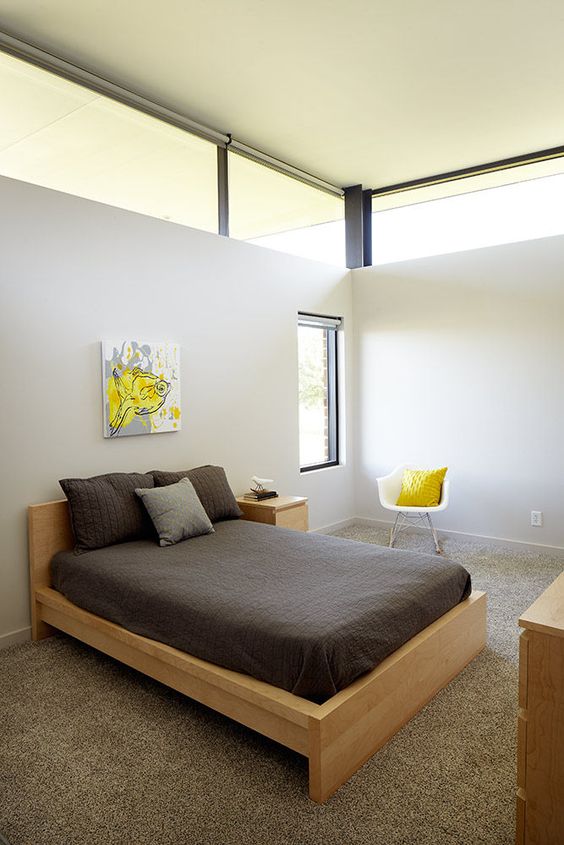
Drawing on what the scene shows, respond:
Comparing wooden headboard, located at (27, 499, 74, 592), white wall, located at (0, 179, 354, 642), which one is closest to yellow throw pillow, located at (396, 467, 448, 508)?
white wall, located at (0, 179, 354, 642)

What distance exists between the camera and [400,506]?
4.82 metres

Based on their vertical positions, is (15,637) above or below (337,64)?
below

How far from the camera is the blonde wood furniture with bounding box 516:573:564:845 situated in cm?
151

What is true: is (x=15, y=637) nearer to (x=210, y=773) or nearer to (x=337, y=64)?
(x=210, y=773)

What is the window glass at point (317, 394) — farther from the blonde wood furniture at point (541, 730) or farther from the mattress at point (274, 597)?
the blonde wood furniture at point (541, 730)

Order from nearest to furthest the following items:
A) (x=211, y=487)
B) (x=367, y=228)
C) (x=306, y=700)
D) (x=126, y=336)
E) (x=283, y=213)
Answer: (x=306, y=700)
(x=126, y=336)
(x=211, y=487)
(x=283, y=213)
(x=367, y=228)

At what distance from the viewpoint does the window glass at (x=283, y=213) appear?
473 cm

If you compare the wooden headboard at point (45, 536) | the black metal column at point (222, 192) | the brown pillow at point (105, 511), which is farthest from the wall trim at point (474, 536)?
the black metal column at point (222, 192)

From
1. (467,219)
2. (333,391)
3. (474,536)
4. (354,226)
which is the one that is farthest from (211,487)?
(467,219)

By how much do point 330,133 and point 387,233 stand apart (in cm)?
136

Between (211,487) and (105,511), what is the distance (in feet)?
→ 2.65

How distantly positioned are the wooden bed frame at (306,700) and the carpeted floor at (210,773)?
8 centimetres

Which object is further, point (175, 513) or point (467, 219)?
point (467, 219)

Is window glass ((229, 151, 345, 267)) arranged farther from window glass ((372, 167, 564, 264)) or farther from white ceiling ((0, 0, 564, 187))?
window glass ((372, 167, 564, 264))
